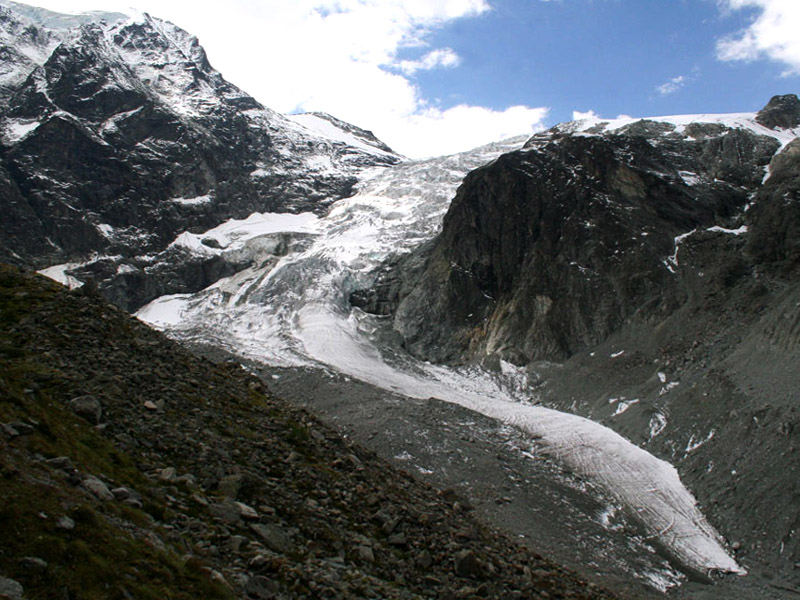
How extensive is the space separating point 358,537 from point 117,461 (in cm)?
553

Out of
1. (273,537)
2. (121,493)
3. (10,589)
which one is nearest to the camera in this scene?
(10,589)

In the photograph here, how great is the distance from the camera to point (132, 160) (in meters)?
148

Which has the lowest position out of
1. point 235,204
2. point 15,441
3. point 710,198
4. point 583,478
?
point 583,478

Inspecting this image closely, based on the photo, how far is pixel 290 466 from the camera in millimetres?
15148

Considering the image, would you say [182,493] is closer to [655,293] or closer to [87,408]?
→ [87,408]

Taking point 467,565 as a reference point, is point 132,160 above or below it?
above

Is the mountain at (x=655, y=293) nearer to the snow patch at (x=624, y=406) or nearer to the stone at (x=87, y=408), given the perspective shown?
the snow patch at (x=624, y=406)

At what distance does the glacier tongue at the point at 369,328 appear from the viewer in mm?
41375

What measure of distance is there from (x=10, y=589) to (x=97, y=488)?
3137 millimetres

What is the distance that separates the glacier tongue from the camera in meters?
41.4

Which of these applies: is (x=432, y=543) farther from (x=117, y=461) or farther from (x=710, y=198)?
(x=710, y=198)

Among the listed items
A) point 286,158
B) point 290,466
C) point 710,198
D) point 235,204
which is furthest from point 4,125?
point 290,466

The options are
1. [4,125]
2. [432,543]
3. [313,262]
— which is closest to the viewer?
[432,543]

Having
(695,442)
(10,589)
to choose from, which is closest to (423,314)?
(695,442)
